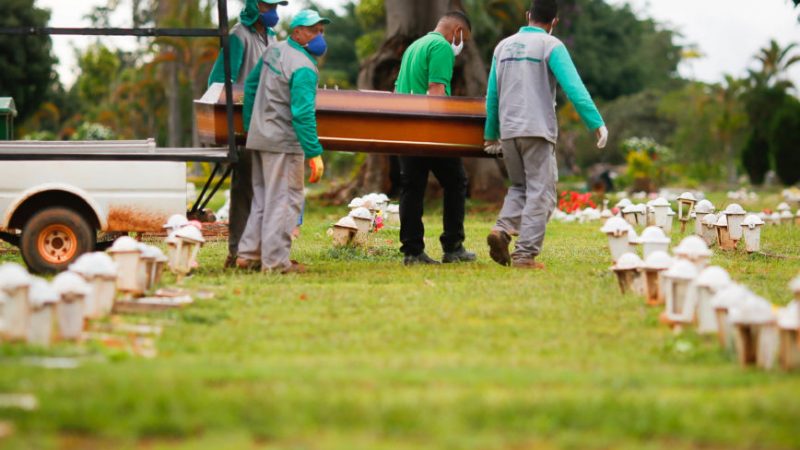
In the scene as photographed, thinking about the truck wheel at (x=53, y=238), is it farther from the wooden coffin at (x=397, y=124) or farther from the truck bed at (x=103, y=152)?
the wooden coffin at (x=397, y=124)

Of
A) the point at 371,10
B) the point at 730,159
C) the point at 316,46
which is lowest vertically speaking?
the point at 730,159

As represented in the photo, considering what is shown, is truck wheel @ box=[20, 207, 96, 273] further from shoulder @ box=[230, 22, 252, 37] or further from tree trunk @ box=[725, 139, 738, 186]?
tree trunk @ box=[725, 139, 738, 186]

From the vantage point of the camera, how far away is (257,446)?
4168 mm

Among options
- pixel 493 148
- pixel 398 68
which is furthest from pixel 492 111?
pixel 398 68

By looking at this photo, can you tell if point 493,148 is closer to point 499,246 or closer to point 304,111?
point 499,246

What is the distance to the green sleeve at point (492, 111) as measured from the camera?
965 cm

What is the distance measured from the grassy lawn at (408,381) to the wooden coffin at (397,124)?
239 centimetres

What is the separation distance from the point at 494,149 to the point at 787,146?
2664 cm

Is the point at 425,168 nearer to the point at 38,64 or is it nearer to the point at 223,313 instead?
the point at 223,313

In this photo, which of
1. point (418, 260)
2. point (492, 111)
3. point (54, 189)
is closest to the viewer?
point (54, 189)

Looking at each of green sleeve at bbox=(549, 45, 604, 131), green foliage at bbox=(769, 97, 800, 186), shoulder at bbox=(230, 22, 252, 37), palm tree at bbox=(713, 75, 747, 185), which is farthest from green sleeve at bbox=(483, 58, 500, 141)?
palm tree at bbox=(713, 75, 747, 185)

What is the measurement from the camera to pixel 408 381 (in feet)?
16.4

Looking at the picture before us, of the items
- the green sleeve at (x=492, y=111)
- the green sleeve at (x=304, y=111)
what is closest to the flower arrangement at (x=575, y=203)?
the green sleeve at (x=492, y=111)

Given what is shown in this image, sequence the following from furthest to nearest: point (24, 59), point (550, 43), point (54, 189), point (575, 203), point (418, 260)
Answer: point (24, 59) < point (575, 203) < point (418, 260) < point (550, 43) < point (54, 189)
